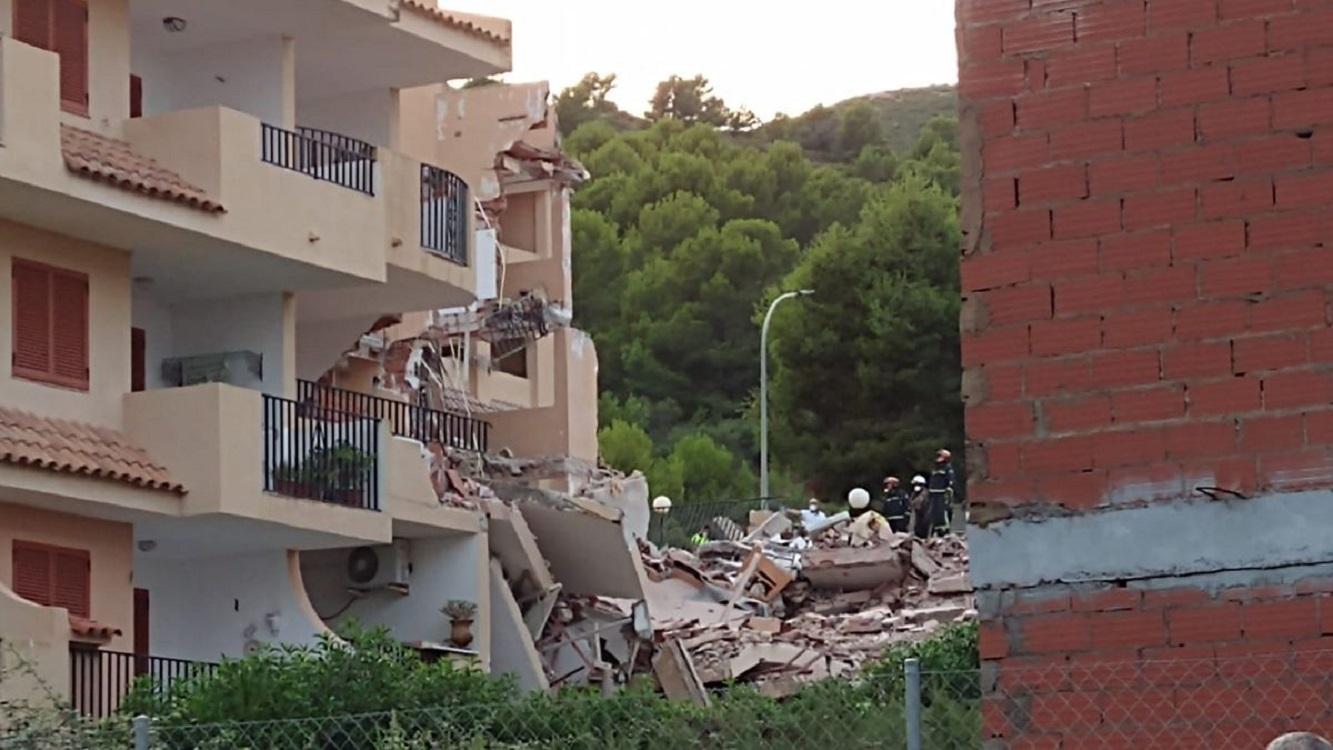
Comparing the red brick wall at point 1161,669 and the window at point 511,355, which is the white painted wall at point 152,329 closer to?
the window at point 511,355

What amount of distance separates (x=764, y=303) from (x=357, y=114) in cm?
4668

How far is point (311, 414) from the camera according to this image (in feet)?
94.7

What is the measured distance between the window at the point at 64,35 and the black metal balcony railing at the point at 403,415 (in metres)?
4.22

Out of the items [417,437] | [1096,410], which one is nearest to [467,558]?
[417,437]

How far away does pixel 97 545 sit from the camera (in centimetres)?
2656

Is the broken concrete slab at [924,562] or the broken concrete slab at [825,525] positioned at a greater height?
the broken concrete slab at [825,525]

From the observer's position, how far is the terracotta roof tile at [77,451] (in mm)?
24859

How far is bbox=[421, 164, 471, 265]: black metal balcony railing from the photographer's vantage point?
31.2m

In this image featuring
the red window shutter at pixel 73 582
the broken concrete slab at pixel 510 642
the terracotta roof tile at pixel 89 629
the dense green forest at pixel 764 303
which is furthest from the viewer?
the dense green forest at pixel 764 303

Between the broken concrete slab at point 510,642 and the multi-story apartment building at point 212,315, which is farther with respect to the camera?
the broken concrete slab at point 510,642

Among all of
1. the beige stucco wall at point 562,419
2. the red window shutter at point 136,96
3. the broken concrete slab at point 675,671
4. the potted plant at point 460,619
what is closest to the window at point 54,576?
the red window shutter at point 136,96

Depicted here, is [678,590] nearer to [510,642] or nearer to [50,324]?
[510,642]

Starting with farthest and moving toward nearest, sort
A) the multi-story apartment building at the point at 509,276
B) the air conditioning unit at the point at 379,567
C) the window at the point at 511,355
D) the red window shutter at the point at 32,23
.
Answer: the window at the point at 511,355, the multi-story apartment building at the point at 509,276, the air conditioning unit at the point at 379,567, the red window shutter at the point at 32,23

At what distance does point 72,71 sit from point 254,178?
1986mm
